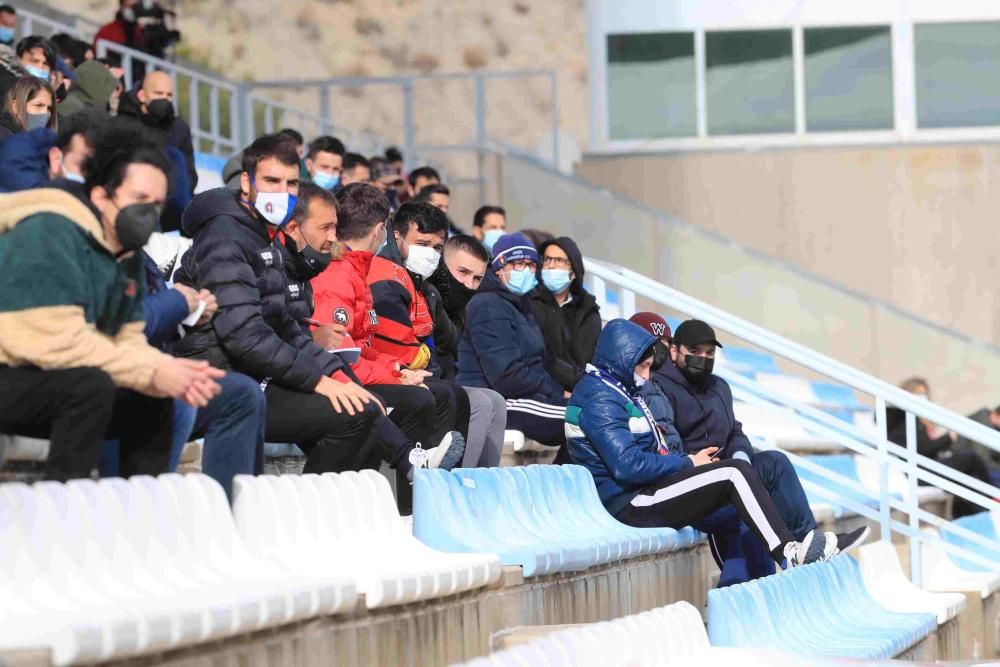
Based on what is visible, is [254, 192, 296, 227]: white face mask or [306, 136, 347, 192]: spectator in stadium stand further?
[306, 136, 347, 192]: spectator in stadium stand

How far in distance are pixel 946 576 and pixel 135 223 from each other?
640 cm

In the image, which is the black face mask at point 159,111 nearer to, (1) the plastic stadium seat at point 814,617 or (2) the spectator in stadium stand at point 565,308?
(2) the spectator in stadium stand at point 565,308

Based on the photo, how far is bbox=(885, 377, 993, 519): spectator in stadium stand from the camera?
1211cm

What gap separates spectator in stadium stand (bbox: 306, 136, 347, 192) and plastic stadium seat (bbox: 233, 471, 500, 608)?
486 centimetres

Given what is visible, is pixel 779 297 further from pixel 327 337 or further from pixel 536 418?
pixel 327 337

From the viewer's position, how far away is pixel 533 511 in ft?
21.6

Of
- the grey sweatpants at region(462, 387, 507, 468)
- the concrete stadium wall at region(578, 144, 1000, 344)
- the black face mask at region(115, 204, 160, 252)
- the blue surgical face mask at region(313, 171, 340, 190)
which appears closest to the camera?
the black face mask at region(115, 204, 160, 252)

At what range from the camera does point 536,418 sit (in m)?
8.01

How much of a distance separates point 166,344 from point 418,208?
214cm

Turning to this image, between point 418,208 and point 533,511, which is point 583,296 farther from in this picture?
point 533,511

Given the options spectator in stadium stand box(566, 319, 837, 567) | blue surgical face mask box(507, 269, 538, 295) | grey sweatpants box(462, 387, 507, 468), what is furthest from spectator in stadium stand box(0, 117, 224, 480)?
blue surgical face mask box(507, 269, 538, 295)

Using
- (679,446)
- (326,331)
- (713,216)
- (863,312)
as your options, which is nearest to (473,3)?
(713,216)

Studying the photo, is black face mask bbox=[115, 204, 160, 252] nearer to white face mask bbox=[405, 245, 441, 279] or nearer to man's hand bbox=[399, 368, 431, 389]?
man's hand bbox=[399, 368, 431, 389]

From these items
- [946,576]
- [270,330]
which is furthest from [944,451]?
[270,330]
